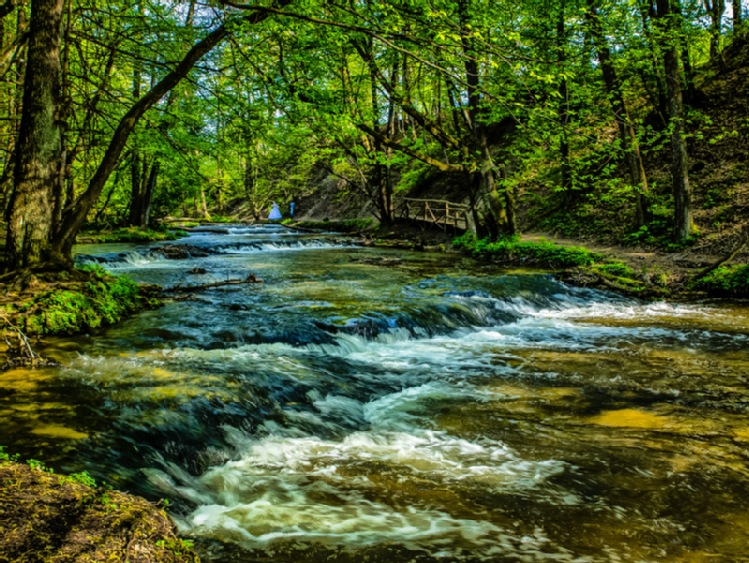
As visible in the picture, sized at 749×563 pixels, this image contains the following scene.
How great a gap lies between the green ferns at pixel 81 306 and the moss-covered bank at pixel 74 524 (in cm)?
485

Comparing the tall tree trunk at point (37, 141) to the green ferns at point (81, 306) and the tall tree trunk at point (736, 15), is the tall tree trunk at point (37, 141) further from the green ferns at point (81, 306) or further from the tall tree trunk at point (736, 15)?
the tall tree trunk at point (736, 15)

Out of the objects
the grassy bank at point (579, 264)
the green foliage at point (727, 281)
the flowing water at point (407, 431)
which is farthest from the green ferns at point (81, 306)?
the green foliage at point (727, 281)

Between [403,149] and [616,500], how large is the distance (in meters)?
14.3

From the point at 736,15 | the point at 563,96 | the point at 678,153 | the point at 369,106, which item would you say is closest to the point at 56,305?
the point at 369,106

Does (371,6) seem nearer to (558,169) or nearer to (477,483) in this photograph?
(477,483)

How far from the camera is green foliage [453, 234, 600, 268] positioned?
13867 mm

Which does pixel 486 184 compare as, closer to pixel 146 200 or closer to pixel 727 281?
pixel 727 281

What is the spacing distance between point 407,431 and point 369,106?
44.4ft

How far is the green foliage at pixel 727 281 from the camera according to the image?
1027 centimetres

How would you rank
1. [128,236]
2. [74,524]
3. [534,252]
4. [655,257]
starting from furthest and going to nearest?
[128,236] → [534,252] → [655,257] → [74,524]

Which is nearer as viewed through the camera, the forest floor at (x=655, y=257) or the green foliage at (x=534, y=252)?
the forest floor at (x=655, y=257)

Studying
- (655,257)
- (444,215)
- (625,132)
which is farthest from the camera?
(444,215)

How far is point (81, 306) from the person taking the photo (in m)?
7.01

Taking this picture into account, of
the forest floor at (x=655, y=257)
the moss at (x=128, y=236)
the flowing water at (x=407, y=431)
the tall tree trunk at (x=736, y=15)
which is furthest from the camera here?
the moss at (x=128, y=236)
